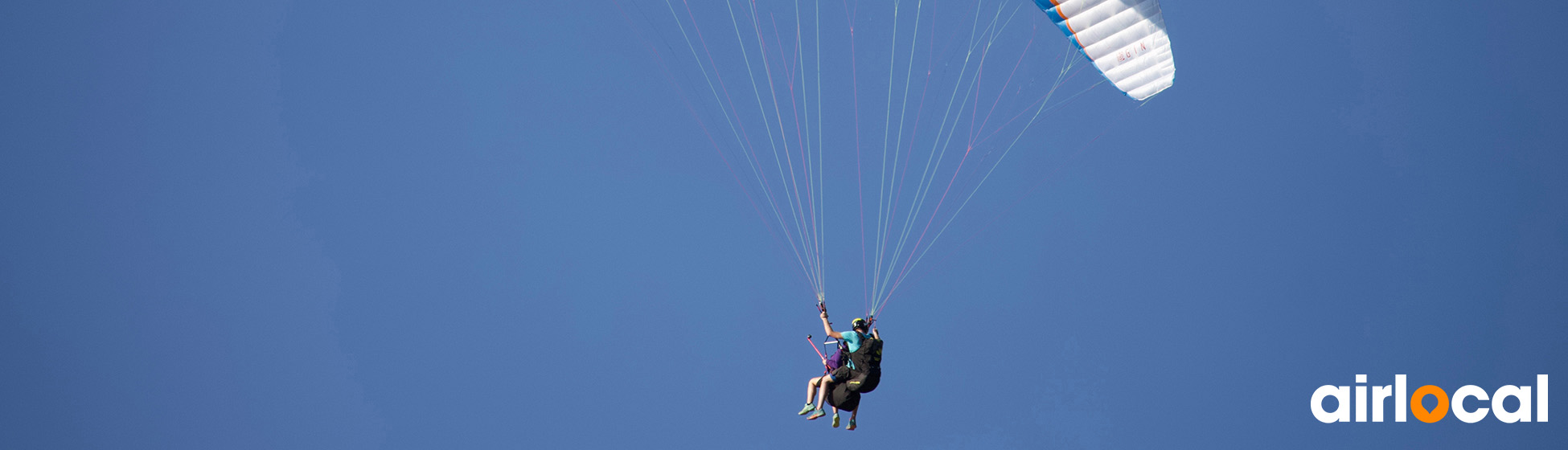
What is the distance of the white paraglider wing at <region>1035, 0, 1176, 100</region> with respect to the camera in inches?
349

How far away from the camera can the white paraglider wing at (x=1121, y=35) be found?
8.87m

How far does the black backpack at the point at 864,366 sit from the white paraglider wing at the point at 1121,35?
2729 mm

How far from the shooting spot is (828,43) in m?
26.4

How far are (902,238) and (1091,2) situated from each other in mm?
2176

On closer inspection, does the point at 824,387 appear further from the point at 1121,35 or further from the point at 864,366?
the point at 1121,35

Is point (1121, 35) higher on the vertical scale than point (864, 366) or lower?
higher

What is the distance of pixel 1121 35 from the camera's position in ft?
29.6

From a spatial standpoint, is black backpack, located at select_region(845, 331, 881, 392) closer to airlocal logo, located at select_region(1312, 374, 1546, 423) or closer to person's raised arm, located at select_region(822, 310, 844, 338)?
person's raised arm, located at select_region(822, 310, 844, 338)

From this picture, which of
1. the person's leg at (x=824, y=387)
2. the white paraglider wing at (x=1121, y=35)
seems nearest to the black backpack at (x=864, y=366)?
the person's leg at (x=824, y=387)

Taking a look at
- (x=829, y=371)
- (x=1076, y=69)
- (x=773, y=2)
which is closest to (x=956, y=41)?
(x=773, y=2)

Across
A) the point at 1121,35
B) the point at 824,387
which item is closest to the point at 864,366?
the point at 824,387

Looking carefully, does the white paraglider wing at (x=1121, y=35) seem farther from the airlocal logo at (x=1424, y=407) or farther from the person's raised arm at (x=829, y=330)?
the airlocal logo at (x=1424, y=407)

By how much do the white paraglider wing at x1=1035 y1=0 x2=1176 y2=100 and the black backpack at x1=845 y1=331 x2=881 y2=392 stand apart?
8.95 feet

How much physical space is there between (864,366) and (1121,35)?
10.2 feet
